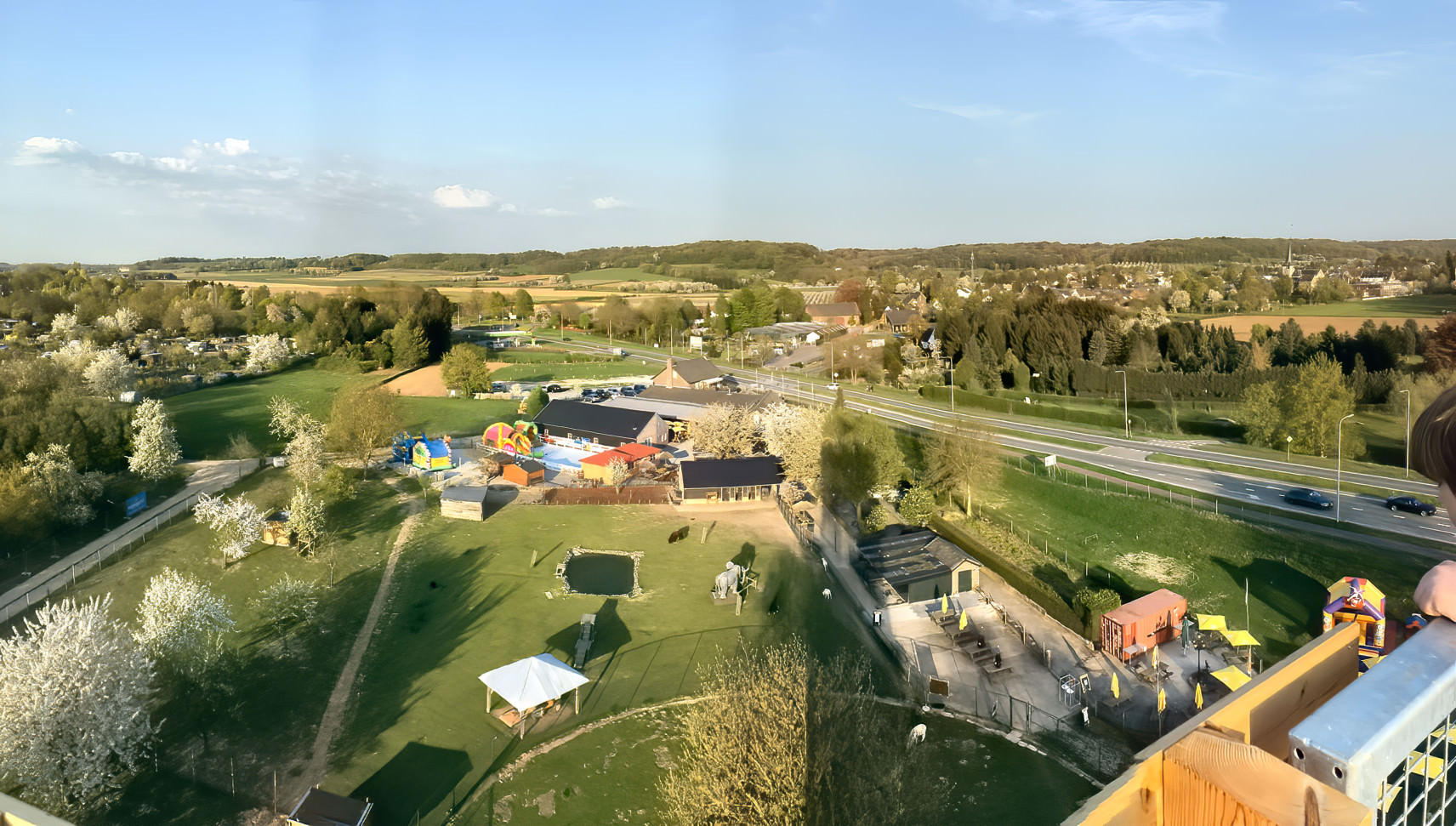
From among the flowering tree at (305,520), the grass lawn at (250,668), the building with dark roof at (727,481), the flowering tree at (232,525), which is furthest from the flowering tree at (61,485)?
the building with dark roof at (727,481)

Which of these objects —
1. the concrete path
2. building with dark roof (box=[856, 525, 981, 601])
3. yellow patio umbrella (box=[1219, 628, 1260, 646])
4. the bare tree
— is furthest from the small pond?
yellow patio umbrella (box=[1219, 628, 1260, 646])

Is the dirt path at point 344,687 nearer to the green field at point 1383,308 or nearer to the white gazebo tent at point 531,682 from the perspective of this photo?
the white gazebo tent at point 531,682

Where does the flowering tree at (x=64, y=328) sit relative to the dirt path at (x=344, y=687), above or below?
above

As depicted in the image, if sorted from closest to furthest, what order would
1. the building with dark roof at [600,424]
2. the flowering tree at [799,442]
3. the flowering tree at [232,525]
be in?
1. the flowering tree at [232,525]
2. the flowering tree at [799,442]
3. the building with dark roof at [600,424]

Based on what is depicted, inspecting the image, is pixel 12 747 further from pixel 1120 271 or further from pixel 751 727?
pixel 1120 271

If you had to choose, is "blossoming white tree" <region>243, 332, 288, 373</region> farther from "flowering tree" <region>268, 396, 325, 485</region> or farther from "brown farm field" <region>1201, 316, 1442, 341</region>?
"brown farm field" <region>1201, 316, 1442, 341</region>

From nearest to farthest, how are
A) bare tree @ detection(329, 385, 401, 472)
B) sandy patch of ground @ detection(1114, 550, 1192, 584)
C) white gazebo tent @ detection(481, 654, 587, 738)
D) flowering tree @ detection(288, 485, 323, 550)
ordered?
white gazebo tent @ detection(481, 654, 587, 738)
sandy patch of ground @ detection(1114, 550, 1192, 584)
flowering tree @ detection(288, 485, 323, 550)
bare tree @ detection(329, 385, 401, 472)
